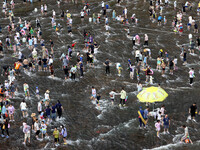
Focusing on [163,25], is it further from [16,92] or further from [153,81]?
[16,92]

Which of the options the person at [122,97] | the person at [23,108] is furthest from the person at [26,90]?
the person at [122,97]

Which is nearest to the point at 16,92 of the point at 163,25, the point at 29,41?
the point at 29,41

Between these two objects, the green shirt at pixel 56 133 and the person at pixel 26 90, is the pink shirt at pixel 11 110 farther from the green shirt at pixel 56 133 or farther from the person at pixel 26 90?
the green shirt at pixel 56 133

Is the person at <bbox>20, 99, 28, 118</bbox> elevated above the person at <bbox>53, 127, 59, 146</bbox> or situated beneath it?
elevated above

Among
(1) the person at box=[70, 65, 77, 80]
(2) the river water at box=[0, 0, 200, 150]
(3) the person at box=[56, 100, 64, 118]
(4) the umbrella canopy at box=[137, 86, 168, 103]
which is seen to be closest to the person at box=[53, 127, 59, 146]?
(2) the river water at box=[0, 0, 200, 150]

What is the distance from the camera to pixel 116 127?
21906 mm

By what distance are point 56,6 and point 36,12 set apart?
3725mm

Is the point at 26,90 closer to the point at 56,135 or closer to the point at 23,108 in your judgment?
the point at 23,108

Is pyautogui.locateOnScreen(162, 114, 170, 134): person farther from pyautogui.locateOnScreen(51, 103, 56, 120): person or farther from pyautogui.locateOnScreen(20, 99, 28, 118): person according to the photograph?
pyautogui.locateOnScreen(20, 99, 28, 118): person

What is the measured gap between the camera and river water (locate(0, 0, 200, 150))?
20.3 m

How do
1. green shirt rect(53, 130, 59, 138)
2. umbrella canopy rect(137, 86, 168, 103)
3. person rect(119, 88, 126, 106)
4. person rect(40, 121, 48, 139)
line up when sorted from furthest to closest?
person rect(119, 88, 126, 106) < umbrella canopy rect(137, 86, 168, 103) < person rect(40, 121, 48, 139) < green shirt rect(53, 130, 59, 138)

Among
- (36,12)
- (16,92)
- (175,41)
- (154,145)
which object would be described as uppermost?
(36,12)

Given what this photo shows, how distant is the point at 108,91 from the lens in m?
27.0

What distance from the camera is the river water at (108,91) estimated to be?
2034cm
